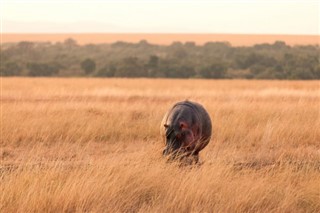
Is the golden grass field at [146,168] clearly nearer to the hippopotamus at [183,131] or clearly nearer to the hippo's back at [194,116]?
the hippopotamus at [183,131]

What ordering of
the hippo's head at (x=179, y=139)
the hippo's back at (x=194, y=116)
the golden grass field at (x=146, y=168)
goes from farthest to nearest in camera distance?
the hippo's back at (x=194, y=116)
the hippo's head at (x=179, y=139)
the golden grass field at (x=146, y=168)

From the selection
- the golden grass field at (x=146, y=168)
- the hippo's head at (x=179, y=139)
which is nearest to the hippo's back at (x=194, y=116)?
the hippo's head at (x=179, y=139)

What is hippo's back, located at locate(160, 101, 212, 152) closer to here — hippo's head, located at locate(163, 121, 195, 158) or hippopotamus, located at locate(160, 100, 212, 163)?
hippopotamus, located at locate(160, 100, 212, 163)

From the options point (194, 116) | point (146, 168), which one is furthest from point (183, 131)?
point (146, 168)

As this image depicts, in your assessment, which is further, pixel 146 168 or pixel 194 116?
pixel 194 116

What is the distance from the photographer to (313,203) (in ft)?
22.2

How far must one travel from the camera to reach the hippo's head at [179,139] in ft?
26.2

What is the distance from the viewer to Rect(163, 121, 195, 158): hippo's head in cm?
798

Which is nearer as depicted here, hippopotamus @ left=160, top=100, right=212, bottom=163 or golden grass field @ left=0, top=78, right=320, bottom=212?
golden grass field @ left=0, top=78, right=320, bottom=212

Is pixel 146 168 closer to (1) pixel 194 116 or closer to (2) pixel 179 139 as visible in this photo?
(2) pixel 179 139

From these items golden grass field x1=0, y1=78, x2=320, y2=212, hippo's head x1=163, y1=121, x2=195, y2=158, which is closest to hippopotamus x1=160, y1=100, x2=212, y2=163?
hippo's head x1=163, y1=121, x2=195, y2=158

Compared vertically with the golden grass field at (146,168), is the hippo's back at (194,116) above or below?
above

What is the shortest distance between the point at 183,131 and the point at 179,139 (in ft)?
0.40

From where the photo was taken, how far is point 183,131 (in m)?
8.04
